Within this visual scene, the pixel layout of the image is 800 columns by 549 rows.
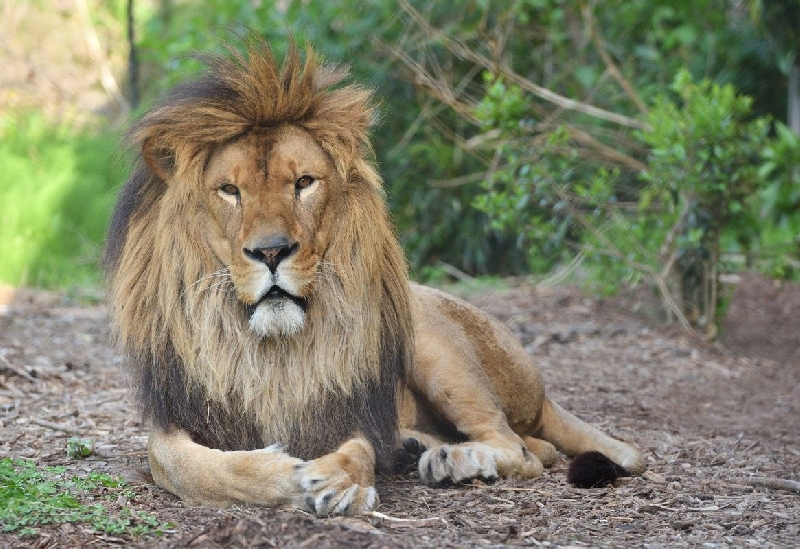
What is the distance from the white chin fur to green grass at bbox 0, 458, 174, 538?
580 mm

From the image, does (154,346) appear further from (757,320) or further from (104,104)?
(104,104)

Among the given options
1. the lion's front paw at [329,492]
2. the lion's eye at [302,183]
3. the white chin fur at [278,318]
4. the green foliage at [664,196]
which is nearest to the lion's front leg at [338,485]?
the lion's front paw at [329,492]

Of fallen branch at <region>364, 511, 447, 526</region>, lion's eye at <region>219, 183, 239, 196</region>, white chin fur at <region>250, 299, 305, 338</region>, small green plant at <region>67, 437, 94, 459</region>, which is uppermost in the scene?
lion's eye at <region>219, 183, 239, 196</region>

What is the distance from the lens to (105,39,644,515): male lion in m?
3.00

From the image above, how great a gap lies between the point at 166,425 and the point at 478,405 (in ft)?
3.72

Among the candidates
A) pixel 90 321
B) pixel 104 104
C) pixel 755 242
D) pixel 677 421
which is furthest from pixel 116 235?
pixel 104 104

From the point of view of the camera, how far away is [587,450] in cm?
399

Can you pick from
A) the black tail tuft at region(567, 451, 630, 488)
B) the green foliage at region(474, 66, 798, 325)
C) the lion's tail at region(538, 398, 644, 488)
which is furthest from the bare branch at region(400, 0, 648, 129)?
the black tail tuft at region(567, 451, 630, 488)

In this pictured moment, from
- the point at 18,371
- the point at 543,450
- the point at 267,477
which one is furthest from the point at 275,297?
the point at 18,371


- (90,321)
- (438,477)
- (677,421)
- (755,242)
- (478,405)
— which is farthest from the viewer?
(755,242)

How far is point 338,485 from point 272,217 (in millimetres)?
739

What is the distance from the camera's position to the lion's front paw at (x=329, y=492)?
287 cm

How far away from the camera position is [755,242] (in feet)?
28.7

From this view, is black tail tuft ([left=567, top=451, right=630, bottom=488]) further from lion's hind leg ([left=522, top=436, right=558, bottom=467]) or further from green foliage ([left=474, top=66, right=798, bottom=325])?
green foliage ([left=474, top=66, right=798, bottom=325])
